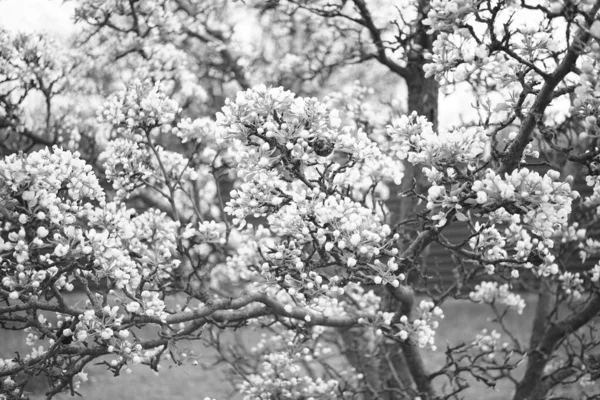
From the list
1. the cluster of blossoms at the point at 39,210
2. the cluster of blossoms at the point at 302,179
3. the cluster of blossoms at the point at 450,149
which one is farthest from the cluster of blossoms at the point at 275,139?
the cluster of blossoms at the point at 39,210

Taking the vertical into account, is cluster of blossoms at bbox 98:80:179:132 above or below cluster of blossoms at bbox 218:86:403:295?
above

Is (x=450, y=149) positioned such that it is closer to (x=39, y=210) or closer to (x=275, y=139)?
(x=275, y=139)

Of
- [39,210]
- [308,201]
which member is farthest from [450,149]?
[39,210]

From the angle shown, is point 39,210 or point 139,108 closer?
point 39,210

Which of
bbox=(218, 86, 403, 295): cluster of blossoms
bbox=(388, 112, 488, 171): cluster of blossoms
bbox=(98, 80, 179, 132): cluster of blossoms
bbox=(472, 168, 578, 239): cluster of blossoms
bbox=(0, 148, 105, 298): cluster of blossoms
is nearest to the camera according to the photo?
bbox=(472, 168, 578, 239): cluster of blossoms

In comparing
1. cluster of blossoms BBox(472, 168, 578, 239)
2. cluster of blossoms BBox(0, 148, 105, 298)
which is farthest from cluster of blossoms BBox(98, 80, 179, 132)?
cluster of blossoms BBox(472, 168, 578, 239)

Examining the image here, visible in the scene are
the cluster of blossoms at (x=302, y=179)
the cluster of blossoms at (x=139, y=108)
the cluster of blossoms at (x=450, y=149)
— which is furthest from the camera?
the cluster of blossoms at (x=139, y=108)

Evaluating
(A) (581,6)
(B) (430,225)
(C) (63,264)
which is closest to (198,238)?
(C) (63,264)

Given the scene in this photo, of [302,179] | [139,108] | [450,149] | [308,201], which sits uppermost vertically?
[139,108]

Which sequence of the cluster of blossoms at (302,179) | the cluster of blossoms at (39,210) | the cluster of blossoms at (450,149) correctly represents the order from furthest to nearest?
1. the cluster of blossoms at (302,179)
2. the cluster of blossoms at (39,210)
3. the cluster of blossoms at (450,149)

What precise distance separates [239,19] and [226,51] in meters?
1.36

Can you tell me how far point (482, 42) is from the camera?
8.14 feet

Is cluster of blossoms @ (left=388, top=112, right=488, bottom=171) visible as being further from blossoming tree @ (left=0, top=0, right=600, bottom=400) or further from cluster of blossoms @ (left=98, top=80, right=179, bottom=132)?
cluster of blossoms @ (left=98, top=80, right=179, bottom=132)

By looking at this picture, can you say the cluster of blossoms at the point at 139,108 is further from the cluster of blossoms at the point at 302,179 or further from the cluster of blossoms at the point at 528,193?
the cluster of blossoms at the point at 528,193
